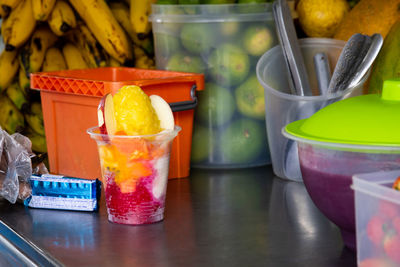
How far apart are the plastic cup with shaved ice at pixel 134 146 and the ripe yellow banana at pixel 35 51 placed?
85 centimetres

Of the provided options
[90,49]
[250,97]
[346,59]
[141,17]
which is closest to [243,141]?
[250,97]

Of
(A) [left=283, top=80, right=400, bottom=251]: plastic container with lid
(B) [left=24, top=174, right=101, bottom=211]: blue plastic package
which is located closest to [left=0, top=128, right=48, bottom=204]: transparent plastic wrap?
(B) [left=24, top=174, right=101, bottom=211]: blue plastic package

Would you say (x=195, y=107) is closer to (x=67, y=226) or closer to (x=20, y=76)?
(x=67, y=226)

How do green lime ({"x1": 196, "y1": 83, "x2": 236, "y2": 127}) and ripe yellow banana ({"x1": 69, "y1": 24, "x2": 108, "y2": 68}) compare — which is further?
ripe yellow banana ({"x1": 69, "y1": 24, "x2": 108, "y2": 68})

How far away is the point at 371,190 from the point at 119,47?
1.03 meters

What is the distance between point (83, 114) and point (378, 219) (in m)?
0.75

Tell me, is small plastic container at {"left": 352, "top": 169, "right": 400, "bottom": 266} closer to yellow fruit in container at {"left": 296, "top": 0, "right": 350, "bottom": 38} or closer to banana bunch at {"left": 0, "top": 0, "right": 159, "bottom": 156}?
yellow fruit in container at {"left": 296, "top": 0, "right": 350, "bottom": 38}

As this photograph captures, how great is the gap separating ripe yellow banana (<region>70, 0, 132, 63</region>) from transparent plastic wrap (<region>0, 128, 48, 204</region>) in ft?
1.70

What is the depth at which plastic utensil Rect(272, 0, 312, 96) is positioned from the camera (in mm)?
1239

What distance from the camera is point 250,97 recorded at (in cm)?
135

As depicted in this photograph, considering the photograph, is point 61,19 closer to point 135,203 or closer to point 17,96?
point 17,96

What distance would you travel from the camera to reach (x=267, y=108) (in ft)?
4.22

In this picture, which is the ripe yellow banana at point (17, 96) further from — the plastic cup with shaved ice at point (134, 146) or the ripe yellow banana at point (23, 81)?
the plastic cup with shaved ice at point (134, 146)

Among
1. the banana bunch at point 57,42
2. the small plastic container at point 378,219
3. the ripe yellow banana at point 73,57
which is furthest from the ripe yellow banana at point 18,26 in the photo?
the small plastic container at point 378,219
